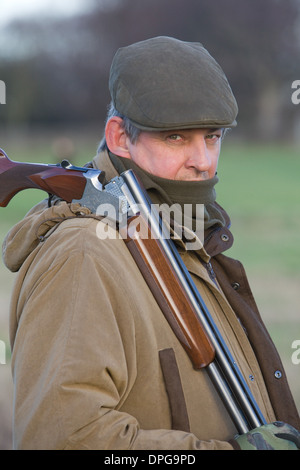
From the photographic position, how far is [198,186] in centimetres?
274

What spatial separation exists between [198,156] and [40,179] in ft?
1.99

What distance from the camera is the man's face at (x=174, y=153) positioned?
268cm

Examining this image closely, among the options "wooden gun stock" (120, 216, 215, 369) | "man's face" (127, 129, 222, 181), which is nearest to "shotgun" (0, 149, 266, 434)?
"wooden gun stock" (120, 216, 215, 369)

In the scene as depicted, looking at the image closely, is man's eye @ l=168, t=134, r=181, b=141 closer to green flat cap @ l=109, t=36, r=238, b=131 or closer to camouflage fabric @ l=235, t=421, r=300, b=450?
green flat cap @ l=109, t=36, r=238, b=131

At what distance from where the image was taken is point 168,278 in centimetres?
252

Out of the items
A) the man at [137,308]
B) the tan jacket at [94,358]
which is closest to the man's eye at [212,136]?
the man at [137,308]

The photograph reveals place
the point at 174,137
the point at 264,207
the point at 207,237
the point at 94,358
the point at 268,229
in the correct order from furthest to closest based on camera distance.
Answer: the point at 264,207 → the point at 268,229 → the point at 207,237 → the point at 174,137 → the point at 94,358

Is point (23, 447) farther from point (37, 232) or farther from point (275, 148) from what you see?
point (275, 148)

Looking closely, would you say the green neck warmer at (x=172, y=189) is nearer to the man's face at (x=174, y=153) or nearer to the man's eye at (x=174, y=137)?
the man's face at (x=174, y=153)

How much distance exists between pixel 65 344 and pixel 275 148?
4209 cm

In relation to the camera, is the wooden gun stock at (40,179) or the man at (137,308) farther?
the wooden gun stock at (40,179)

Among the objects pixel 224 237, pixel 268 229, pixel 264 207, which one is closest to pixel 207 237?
pixel 224 237

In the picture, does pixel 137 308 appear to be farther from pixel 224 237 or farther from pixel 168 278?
pixel 224 237

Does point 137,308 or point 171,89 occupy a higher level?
point 171,89
